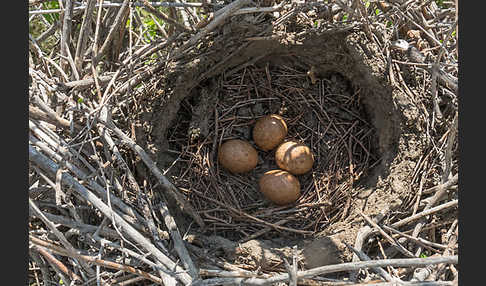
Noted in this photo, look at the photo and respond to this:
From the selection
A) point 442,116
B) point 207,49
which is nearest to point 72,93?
point 207,49

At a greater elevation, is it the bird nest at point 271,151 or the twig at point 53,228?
the twig at point 53,228

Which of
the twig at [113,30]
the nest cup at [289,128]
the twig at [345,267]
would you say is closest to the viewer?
the twig at [345,267]

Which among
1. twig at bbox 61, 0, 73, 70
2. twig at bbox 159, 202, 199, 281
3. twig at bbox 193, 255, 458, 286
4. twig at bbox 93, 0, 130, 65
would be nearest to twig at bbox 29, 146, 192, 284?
twig at bbox 159, 202, 199, 281

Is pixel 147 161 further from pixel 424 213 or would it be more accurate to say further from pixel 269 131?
pixel 424 213

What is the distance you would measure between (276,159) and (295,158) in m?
0.17

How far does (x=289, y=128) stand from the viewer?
333 centimetres

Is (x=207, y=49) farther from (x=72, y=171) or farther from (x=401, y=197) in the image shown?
(x=401, y=197)

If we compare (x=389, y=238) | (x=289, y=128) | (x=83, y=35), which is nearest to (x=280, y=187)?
(x=289, y=128)

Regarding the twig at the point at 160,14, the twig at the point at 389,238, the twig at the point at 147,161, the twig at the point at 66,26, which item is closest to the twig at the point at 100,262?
the twig at the point at 147,161

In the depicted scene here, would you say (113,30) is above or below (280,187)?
above

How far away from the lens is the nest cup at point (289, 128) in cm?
295

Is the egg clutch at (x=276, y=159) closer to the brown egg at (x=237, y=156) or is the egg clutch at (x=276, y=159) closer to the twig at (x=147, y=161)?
the brown egg at (x=237, y=156)

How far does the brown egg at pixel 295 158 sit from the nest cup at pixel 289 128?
0.46 feet

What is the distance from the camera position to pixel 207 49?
111 inches
